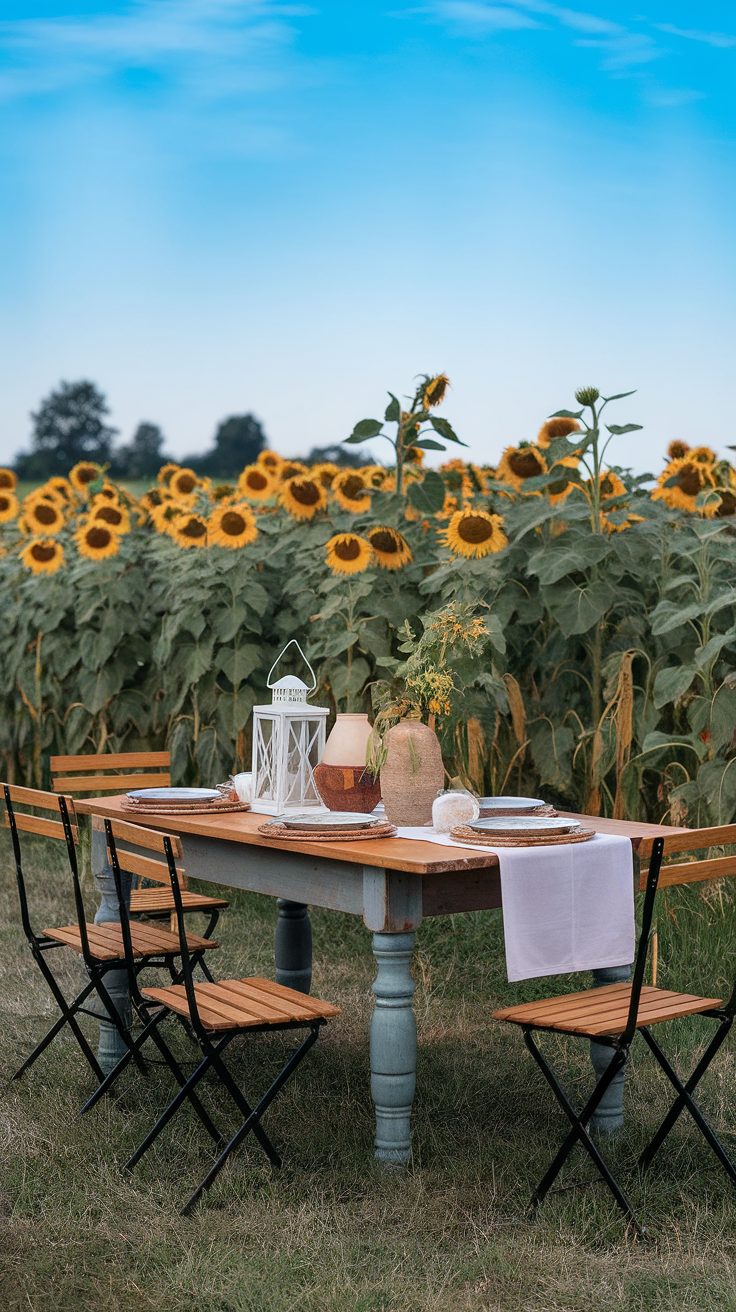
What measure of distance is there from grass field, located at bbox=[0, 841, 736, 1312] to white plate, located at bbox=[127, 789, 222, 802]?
2.75 feet

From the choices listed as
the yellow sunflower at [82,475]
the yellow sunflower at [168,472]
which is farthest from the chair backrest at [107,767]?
the yellow sunflower at [82,475]

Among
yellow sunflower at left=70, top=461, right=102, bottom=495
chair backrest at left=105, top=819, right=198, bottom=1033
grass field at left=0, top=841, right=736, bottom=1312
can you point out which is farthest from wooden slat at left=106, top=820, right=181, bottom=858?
yellow sunflower at left=70, top=461, right=102, bottom=495

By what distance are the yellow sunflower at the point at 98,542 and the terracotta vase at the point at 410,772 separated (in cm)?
402

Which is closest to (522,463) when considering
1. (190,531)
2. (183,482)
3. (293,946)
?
(190,531)

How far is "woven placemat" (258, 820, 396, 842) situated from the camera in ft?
11.7

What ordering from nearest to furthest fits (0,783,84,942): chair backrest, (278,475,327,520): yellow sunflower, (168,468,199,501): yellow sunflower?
(0,783,84,942): chair backrest, (278,475,327,520): yellow sunflower, (168,468,199,501): yellow sunflower

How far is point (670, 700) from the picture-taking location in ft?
18.2

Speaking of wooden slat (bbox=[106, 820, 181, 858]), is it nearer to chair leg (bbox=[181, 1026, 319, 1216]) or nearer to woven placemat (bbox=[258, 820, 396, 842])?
woven placemat (bbox=[258, 820, 396, 842])

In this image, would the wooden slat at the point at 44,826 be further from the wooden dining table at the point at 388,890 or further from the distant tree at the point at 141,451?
the distant tree at the point at 141,451

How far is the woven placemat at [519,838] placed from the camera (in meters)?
3.48

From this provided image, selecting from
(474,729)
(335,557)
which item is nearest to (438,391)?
(335,557)

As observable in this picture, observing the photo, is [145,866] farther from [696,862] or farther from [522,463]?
[522,463]

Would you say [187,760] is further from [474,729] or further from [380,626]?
[474,729]

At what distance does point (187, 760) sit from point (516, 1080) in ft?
10.2
